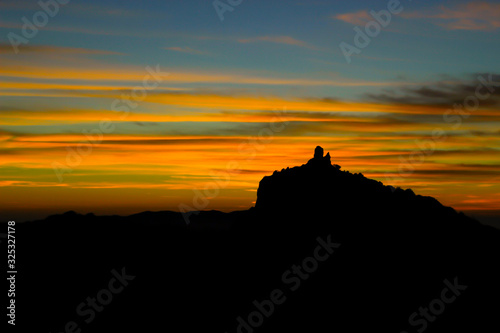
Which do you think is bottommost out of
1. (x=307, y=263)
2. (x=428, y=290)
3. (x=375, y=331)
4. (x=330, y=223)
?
(x=375, y=331)

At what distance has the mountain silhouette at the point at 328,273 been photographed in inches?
4483

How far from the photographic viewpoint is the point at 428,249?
12450cm

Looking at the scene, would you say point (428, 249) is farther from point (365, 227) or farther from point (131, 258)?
point (131, 258)

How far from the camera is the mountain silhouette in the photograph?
114m

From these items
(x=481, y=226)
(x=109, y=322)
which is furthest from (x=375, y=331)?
(x=109, y=322)

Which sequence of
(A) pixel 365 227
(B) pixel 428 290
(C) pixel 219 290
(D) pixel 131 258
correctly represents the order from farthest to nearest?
(D) pixel 131 258
(C) pixel 219 290
(A) pixel 365 227
(B) pixel 428 290

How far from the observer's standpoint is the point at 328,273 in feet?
401

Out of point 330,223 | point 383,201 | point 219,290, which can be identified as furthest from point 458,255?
point 219,290

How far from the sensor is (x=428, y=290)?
117188 mm

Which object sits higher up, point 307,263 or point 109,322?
point 307,263

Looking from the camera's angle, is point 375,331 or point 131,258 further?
point 131,258

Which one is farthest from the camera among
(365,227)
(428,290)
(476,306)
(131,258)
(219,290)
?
(131,258)

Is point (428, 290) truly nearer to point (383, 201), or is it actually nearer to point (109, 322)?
point (383, 201)

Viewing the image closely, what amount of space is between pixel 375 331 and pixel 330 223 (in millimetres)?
27145
